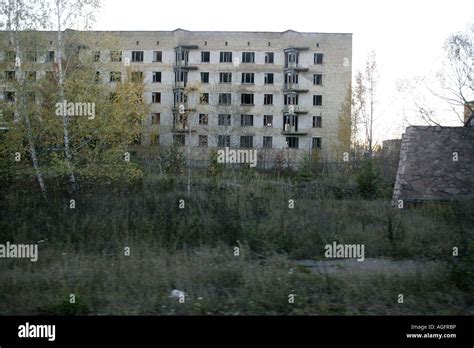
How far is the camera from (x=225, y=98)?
50.9 m

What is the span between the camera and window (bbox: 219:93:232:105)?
159 feet

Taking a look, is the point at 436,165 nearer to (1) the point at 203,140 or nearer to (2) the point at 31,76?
(2) the point at 31,76

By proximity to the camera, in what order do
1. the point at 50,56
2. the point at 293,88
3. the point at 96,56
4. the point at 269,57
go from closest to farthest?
the point at 96,56 → the point at 50,56 → the point at 293,88 → the point at 269,57

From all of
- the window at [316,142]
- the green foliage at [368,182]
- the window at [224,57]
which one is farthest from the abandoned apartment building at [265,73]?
the green foliage at [368,182]

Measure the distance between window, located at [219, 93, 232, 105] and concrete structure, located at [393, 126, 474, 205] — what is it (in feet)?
101

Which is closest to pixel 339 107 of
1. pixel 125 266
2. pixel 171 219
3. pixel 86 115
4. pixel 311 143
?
pixel 311 143

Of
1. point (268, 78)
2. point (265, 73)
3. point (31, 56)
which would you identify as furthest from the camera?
point (268, 78)

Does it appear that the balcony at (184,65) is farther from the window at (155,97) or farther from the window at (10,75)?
the window at (10,75)

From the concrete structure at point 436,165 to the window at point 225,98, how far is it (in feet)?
101

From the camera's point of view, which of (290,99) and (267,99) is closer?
(267,99)

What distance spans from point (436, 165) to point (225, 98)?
115ft

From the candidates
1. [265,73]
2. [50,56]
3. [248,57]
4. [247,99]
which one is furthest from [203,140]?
[50,56]

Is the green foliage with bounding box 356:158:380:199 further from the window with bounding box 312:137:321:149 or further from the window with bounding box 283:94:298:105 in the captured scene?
the window with bounding box 283:94:298:105

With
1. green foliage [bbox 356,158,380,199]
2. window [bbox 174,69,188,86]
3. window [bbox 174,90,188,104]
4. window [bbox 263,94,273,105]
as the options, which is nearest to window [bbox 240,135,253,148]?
window [bbox 263,94,273,105]
